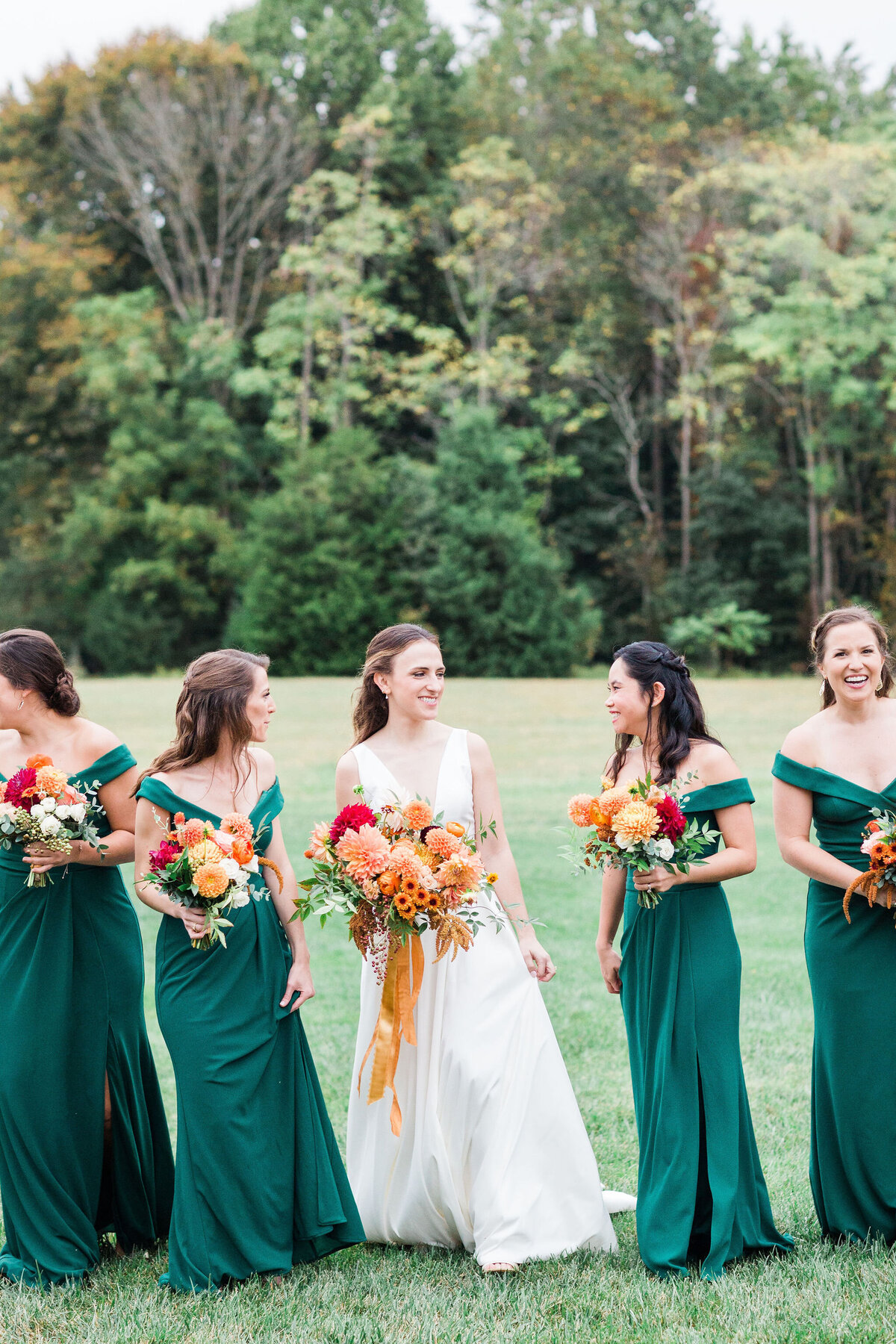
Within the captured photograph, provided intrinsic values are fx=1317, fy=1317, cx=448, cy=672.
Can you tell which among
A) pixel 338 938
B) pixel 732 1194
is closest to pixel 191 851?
pixel 732 1194

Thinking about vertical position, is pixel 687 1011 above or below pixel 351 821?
below

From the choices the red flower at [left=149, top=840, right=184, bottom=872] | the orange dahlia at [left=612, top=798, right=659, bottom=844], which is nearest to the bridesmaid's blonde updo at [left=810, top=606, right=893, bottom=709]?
the orange dahlia at [left=612, top=798, right=659, bottom=844]

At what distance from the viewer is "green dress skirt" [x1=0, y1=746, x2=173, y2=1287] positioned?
4957 mm

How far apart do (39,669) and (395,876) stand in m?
1.71

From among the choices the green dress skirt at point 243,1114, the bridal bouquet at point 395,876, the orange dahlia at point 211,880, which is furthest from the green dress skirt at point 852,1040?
the orange dahlia at point 211,880

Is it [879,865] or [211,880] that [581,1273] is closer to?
[879,865]

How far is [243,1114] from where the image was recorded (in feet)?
15.8

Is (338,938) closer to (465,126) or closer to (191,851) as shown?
(191,851)

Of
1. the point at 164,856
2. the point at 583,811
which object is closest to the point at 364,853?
the point at 164,856

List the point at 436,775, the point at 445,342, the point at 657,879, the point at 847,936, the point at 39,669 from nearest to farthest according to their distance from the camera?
the point at 657,879
the point at 847,936
the point at 39,669
the point at 436,775
the point at 445,342

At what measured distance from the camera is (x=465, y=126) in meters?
44.2

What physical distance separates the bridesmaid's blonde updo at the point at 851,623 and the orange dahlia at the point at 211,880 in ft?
8.00

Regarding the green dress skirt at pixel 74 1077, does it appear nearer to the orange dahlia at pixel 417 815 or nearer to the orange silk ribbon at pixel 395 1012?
the orange silk ribbon at pixel 395 1012

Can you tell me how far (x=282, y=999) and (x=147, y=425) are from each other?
3746cm
